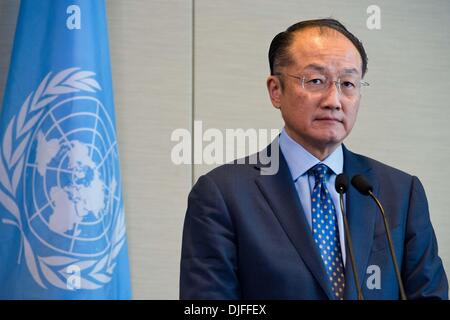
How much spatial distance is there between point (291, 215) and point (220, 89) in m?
1.60

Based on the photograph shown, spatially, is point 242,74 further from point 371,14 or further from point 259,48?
point 371,14

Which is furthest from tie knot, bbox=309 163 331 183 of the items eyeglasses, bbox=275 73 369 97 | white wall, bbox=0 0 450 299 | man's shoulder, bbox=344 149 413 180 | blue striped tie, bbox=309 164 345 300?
white wall, bbox=0 0 450 299

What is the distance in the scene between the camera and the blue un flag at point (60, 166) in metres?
2.91

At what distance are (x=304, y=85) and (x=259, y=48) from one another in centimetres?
143

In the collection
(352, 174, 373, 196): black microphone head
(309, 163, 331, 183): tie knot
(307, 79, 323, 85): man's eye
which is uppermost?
(307, 79, 323, 85): man's eye

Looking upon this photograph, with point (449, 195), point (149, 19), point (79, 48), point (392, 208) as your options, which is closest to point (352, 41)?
point (392, 208)

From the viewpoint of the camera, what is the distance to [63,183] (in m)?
2.91

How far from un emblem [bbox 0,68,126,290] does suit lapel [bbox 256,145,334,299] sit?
1.04 meters

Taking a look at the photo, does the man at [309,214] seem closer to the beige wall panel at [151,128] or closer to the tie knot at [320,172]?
the tie knot at [320,172]

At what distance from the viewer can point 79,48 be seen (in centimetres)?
304

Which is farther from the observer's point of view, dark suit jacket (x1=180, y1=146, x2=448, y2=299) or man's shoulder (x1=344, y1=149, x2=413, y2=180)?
man's shoulder (x1=344, y1=149, x2=413, y2=180)

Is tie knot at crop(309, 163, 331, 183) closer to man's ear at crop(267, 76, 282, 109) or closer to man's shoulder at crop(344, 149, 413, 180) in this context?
man's shoulder at crop(344, 149, 413, 180)

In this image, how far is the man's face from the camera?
83.8 inches

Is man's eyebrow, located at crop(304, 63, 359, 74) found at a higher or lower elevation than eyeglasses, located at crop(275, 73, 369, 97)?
higher
